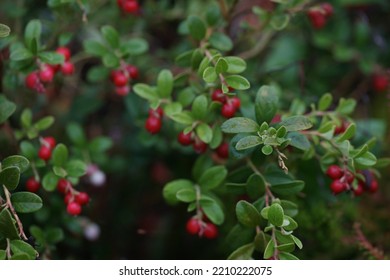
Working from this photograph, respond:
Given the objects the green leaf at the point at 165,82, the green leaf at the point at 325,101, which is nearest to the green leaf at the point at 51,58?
the green leaf at the point at 165,82

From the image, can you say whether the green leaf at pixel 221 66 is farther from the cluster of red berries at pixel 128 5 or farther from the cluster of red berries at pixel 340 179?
the cluster of red berries at pixel 128 5

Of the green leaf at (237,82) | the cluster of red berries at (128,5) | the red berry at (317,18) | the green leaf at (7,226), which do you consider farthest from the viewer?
the red berry at (317,18)

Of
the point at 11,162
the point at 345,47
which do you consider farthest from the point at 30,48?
the point at 345,47

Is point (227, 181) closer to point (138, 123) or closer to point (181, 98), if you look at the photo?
point (181, 98)

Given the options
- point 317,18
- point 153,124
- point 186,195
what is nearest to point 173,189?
point 186,195

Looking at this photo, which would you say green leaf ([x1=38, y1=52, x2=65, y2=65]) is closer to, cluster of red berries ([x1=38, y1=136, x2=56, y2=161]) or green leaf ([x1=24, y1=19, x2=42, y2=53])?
green leaf ([x1=24, y1=19, x2=42, y2=53])

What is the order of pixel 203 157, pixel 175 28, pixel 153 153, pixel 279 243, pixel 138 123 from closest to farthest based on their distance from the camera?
pixel 279 243
pixel 203 157
pixel 138 123
pixel 153 153
pixel 175 28

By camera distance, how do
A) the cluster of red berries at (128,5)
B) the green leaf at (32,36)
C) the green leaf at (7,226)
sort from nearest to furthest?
the green leaf at (7,226)
the green leaf at (32,36)
the cluster of red berries at (128,5)
